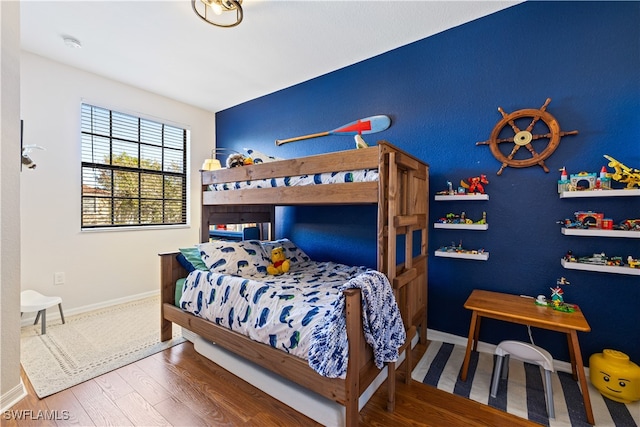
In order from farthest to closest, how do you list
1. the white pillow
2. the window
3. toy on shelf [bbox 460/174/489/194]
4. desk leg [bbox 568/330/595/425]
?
the window < the white pillow < toy on shelf [bbox 460/174/489/194] < desk leg [bbox 568/330/595/425]

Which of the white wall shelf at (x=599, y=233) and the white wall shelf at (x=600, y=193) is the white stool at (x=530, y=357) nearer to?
the white wall shelf at (x=599, y=233)

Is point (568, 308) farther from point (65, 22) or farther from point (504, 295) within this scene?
point (65, 22)

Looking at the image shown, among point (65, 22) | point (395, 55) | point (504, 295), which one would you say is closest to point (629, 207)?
point (504, 295)

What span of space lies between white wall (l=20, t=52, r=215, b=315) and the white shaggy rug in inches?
15.3

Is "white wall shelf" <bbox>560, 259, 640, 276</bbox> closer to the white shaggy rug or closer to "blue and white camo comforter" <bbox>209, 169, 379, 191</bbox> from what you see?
"blue and white camo comforter" <bbox>209, 169, 379, 191</bbox>

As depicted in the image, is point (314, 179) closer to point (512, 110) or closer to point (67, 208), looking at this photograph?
point (512, 110)

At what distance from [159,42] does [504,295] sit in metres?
3.59

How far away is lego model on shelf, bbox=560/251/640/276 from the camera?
5.59 feet

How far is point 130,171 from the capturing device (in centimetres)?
346

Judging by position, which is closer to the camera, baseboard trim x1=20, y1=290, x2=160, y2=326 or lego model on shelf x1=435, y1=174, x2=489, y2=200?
lego model on shelf x1=435, y1=174, x2=489, y2=200

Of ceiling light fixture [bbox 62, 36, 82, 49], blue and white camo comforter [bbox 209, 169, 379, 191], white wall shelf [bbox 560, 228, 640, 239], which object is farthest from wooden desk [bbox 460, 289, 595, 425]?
ceiling light fixture [bbox 62, 36, 82, 49]

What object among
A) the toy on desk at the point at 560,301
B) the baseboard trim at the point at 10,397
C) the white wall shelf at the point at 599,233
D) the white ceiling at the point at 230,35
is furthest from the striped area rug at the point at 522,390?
the white ceiling at the point at 230,35

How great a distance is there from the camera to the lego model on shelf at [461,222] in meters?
2.18

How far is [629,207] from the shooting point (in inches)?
70.6
